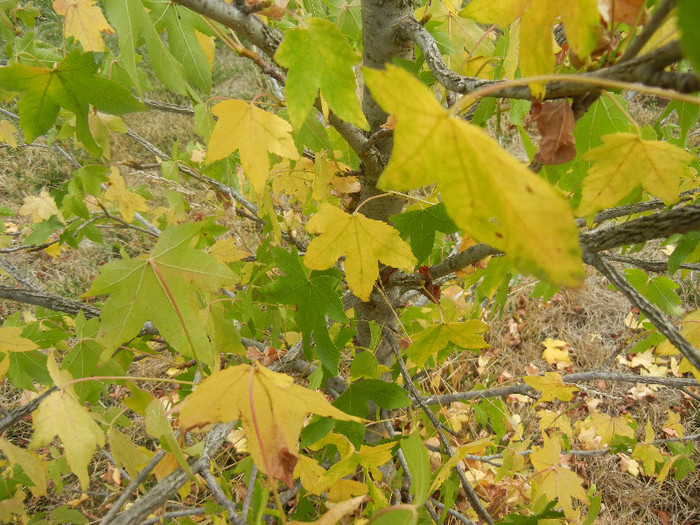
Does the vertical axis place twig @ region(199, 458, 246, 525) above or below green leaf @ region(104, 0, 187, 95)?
below

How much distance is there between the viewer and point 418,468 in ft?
1.90

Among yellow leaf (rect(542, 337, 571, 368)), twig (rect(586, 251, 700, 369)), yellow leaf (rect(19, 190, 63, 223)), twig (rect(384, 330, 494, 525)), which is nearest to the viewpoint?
twig (rect(586, 251, 700, 369))

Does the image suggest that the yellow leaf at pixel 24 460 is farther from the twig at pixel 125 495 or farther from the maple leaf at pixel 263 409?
the maple leaf at pixel 263 409

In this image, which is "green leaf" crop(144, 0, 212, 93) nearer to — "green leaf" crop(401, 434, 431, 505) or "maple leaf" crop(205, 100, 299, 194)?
"maple leaf" crop(205, 100, 299, 194)

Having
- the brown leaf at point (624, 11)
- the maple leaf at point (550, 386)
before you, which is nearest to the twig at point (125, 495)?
the brown leaf at point (624, 11)

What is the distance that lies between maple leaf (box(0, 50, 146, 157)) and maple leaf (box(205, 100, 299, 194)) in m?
0.16

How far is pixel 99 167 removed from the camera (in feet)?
4.79

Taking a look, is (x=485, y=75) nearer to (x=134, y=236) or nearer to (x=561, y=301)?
(x=561, y=301)

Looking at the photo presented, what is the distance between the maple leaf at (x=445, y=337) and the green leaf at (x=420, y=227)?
17 centimetres

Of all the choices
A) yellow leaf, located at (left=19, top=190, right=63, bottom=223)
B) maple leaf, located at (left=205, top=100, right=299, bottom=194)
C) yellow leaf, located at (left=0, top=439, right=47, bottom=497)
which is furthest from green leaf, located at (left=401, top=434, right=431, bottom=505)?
yellow leaf, located at (left=19, top=190, right=63, bottom=223)

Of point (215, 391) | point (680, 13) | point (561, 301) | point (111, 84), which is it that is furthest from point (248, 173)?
point (561, 301)

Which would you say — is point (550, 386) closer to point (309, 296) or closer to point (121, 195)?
point (309, 296)

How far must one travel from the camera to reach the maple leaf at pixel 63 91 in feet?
2.54

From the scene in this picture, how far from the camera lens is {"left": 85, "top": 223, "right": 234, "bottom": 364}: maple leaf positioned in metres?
0.76
